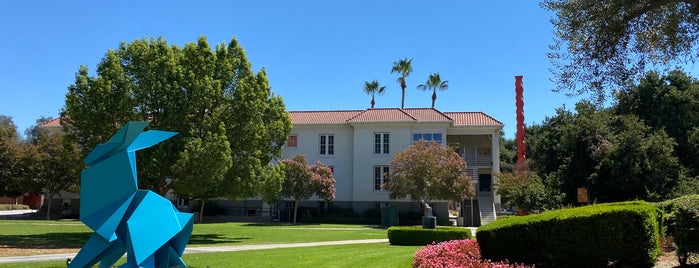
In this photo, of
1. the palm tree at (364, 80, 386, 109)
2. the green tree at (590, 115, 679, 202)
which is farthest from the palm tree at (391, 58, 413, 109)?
the green tree at (590, 115, 679, 202)

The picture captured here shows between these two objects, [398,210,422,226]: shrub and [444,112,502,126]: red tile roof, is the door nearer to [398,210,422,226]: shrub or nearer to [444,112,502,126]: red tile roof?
[444,112,502,126]: red tile roof

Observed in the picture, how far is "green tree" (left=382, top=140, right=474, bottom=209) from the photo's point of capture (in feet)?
115

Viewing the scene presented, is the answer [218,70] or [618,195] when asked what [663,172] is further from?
[218,70]

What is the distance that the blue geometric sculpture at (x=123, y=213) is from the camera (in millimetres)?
8258

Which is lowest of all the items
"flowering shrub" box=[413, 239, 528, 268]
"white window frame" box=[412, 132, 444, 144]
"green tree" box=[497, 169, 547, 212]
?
"flowering shrub" box=[413, 239, 528, 268]

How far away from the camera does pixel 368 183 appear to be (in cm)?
4500

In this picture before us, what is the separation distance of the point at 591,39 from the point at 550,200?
19.2 m

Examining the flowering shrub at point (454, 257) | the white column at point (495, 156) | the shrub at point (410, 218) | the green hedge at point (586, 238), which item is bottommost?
the shrub at point (410, 218)

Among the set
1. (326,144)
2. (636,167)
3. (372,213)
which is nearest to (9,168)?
(326,144)

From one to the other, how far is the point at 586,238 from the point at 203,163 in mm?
14416

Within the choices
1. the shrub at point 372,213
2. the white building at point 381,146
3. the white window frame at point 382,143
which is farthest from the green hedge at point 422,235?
the white window frame at point 382,143

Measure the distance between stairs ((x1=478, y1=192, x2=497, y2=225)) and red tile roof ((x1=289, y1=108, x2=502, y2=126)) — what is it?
5997 mm

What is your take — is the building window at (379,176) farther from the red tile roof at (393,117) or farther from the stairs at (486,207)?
the stairs at (486,207)

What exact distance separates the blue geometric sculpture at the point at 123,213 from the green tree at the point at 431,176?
27.4 meters
